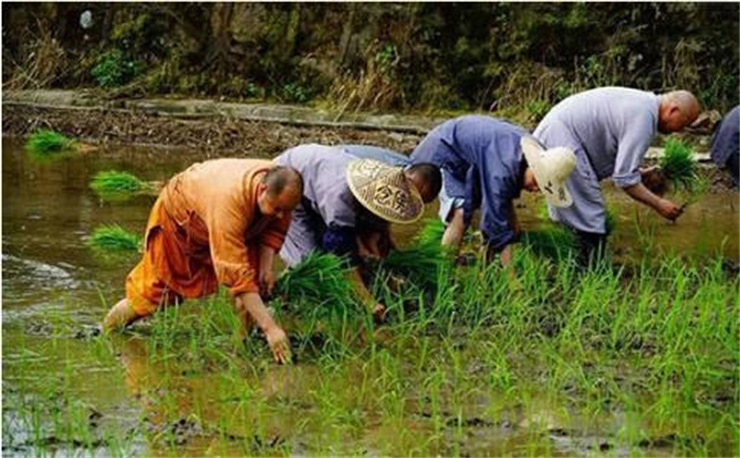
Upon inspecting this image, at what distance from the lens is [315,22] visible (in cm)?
1377

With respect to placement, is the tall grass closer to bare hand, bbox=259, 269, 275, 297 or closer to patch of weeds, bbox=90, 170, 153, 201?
bare hand, bbox=259, 269, 275, 297

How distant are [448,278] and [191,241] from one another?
3.59 ft

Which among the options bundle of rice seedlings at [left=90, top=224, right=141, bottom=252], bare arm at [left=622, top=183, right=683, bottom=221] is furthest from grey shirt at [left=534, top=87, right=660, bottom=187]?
bundle of rice seedlings at [left=90, top=224, right=141, bottom=252]

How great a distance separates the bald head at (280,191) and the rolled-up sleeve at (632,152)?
6.42 ft

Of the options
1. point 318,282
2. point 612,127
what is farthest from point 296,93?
point 318,282

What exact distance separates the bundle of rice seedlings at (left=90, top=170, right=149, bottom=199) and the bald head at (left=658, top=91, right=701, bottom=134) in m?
3.70

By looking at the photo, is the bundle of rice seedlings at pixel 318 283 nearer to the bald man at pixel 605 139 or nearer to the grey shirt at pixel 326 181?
the grey shirt at pixel 326 181

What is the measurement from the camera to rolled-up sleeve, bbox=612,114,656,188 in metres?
6.78

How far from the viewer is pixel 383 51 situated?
12945mm

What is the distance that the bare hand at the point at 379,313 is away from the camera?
5891mm

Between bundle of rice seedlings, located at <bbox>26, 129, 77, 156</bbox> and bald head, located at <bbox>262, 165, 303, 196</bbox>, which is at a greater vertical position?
bald head, located at <bbox>262, 165, 303, 196</bbox>

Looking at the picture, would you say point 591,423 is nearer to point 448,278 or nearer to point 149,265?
point 448,278

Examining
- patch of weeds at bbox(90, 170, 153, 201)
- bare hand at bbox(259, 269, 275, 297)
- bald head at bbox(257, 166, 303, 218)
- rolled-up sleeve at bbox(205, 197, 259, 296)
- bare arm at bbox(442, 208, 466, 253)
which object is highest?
bald head at bbox(257, 166, 303, 218)

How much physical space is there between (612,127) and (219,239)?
2339 millimetres
